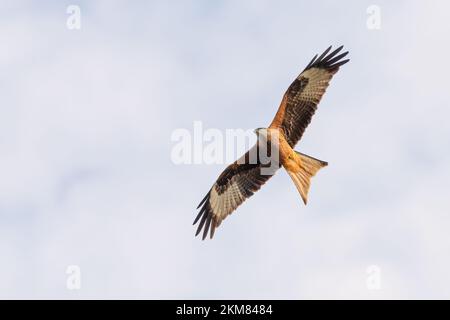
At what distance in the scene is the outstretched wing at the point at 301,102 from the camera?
47.2ft

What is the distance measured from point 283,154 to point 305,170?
1.45 ft

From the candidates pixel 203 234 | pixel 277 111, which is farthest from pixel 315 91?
pixel 203 234

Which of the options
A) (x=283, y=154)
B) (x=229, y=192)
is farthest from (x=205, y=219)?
(x=283, y=154)

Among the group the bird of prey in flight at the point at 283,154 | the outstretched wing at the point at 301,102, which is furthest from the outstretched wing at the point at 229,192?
the outstretched wing at the point at 301,102

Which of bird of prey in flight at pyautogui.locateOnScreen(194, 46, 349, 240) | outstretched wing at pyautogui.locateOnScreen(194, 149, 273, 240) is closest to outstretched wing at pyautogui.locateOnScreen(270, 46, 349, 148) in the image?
bird of prey in flight at pyautogui.locateOnScreen(194, 46, 349, 240)

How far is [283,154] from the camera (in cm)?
1406

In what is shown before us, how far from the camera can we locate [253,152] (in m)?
14.9

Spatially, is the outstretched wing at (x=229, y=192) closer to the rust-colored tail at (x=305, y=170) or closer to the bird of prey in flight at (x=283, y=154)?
the bird of prey in flight at (x=283, y=154)

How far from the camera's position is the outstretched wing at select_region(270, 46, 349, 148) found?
47.2 ft

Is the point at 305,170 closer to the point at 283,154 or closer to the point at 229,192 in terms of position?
the point at 283,154

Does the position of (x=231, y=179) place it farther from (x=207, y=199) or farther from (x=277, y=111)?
(x=277, y=111)
